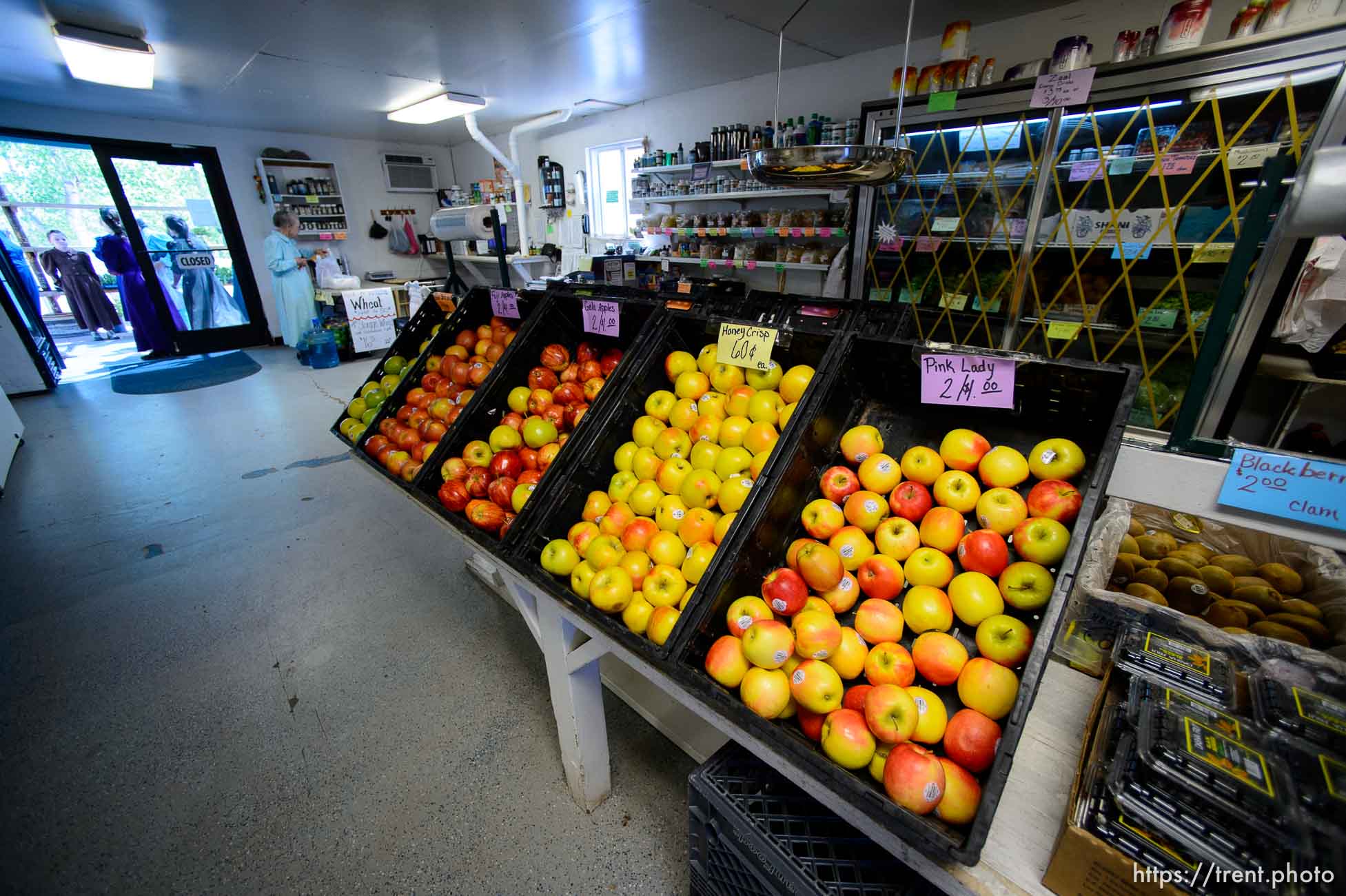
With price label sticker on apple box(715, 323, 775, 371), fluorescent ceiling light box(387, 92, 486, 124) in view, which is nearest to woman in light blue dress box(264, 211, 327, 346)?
fluorescent ceiling light box(387, 92, 486, 124)

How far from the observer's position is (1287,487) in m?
0.72

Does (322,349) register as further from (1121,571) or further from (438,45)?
(1121,571)

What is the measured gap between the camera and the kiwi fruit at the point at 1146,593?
1.00 meters

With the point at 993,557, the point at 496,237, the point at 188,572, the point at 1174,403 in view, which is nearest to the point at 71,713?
the point at 188,572

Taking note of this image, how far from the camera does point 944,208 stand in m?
3.10

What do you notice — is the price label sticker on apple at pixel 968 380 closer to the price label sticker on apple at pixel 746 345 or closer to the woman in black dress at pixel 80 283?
the price label sticker on apple at pixel 746 345

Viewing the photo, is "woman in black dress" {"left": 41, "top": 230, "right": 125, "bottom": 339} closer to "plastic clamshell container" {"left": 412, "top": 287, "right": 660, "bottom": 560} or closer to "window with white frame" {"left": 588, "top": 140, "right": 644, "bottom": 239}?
"window with white frame" {"left": 588, "top": 140, "right": 644, "bottom": 239}

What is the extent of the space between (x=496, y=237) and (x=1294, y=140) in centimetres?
338

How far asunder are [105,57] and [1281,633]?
6.45 m

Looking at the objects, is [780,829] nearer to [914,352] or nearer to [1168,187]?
[914,352]

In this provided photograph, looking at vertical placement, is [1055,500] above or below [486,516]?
above

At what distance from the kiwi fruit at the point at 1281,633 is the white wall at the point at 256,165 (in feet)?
32.6

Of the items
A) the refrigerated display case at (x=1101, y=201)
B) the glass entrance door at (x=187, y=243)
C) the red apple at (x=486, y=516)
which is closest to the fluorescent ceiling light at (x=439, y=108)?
the glass entrance door at (x=187, y=243)

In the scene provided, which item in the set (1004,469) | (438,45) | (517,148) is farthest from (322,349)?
(1004,469)
